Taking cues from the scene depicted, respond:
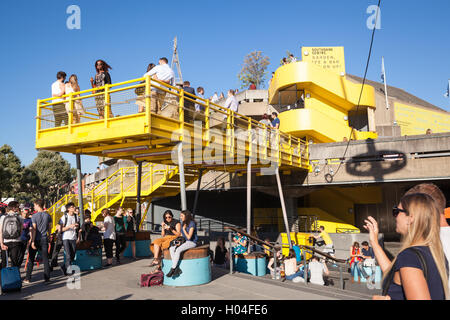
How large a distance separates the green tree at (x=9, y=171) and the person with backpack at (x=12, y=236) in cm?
3039

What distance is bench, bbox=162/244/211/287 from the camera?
7949mm

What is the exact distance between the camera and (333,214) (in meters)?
24.8

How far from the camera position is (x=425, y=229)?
2.38 m

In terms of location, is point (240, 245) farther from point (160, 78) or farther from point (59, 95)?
point (59, 95)

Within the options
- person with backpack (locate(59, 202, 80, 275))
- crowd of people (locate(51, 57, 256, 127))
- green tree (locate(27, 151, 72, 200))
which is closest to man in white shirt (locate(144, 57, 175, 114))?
crowd of people (locate(51, 57, 256, 127))

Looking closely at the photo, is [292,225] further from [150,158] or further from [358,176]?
[150,158]

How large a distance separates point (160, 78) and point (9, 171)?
32.0 meters

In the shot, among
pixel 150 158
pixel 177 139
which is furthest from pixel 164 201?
pixel 177 139

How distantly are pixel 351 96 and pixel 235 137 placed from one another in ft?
55.4

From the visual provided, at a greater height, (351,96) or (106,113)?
(351,96)

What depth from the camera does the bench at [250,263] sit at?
1047cm

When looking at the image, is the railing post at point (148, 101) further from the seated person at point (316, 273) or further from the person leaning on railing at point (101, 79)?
the seated person at point (316, 273)

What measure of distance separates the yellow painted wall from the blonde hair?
101 ft

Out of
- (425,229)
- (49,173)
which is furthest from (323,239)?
(49,173)
